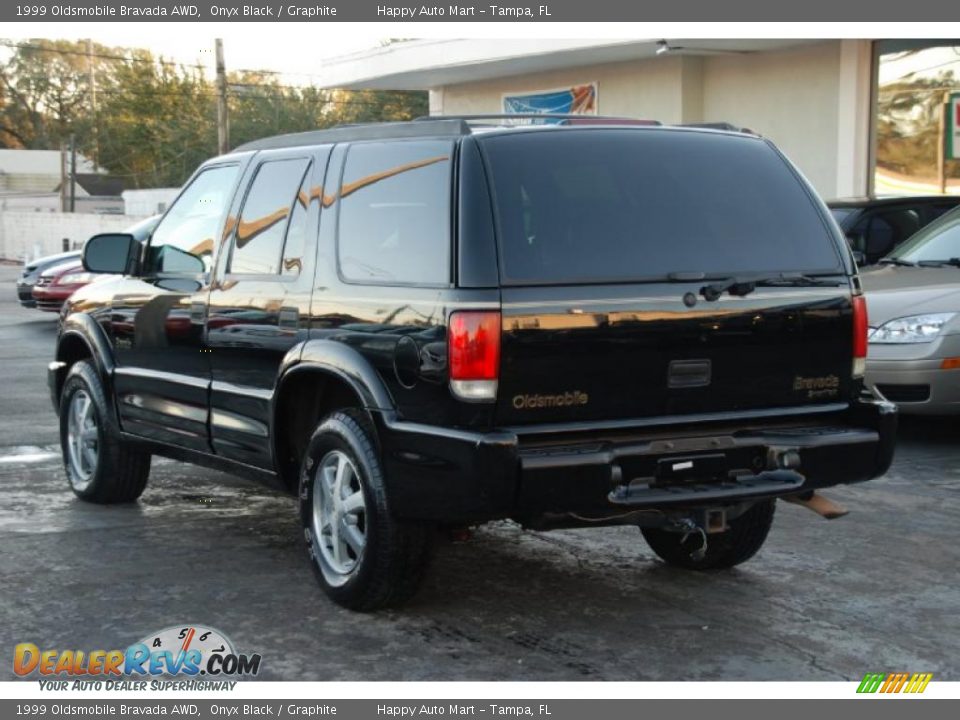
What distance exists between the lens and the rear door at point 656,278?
5.13 meters

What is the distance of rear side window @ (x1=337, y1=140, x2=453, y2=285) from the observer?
532 centimetres

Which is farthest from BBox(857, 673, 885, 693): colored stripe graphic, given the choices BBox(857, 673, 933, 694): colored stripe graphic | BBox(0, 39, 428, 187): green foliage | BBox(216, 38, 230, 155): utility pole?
BBox(0, 39, 428, 187): green foliage

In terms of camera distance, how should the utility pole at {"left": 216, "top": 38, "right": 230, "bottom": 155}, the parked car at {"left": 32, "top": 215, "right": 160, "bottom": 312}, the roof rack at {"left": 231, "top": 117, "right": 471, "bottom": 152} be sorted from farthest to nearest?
the utility pole at {"left": 216, "top": 38, "right": 230, "bottom": 155}
the parked car at {"left": 32, "top": 215, "right": 160, "bottom": 312}
the roof rack at {"left": 231, "top": 117, "right": 471, "bottom": 152}

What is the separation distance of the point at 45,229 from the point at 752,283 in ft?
151

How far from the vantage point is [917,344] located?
31.3ft

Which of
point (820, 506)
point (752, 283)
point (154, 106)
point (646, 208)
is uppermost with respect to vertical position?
point (154, 106)

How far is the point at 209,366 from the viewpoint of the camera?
671 centimetres

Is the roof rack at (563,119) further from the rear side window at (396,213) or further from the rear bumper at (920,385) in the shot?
the rear bumper at (920,385)

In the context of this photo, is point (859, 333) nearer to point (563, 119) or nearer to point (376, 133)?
point (563, 119)

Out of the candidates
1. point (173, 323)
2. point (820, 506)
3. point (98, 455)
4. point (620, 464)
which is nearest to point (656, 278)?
point (620, 464)

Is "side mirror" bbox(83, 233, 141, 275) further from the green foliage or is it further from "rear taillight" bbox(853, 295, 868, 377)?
the green foliage

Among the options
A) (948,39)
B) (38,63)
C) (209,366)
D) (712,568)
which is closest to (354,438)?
(209,366)

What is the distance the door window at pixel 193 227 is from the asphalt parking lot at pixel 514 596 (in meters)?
1.36

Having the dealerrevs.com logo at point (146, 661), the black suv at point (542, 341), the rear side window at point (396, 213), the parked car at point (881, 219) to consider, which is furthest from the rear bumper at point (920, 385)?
the dealerrevs.com logo at point (146, 661)
